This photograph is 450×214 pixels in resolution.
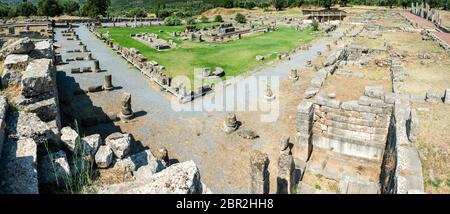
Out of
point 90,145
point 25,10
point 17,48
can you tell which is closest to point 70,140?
point 90,145

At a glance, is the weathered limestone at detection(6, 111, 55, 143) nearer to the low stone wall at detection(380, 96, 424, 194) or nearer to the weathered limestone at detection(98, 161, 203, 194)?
the weathered limestone at detection(98, 161, 203, 194)

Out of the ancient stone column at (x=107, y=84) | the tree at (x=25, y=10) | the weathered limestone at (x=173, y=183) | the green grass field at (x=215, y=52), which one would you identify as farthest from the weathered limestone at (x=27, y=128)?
the tree at (x=25, y=10)

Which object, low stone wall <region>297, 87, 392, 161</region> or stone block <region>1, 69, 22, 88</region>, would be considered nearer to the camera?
stone block <region>1, 69, 22, 88</region>

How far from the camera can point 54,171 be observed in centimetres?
695

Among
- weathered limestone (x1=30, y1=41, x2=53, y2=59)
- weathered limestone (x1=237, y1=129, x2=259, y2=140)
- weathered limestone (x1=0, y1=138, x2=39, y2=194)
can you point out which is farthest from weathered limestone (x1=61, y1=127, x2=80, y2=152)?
weathered limestone (x1=237, y1=129, x2=259, y2=140)

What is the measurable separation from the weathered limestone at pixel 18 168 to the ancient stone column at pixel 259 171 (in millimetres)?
5432

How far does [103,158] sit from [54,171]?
5.06 ft

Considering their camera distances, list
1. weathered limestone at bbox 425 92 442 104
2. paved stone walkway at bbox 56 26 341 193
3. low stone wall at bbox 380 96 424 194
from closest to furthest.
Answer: low stone wall at bbox 380 96 424 194 < paved stone walkway at bbox 56 26 341 193 < weathered limestone at bbox 425 92 442 104

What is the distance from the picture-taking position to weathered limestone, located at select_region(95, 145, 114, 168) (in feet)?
27.6

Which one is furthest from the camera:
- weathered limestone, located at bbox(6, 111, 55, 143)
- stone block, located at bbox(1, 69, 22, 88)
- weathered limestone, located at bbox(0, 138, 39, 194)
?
stone block, located at bbox(1, 69, 22, 88)

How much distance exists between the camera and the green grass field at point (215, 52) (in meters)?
29.7

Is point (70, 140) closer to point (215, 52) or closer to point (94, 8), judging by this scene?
point (215, 52)

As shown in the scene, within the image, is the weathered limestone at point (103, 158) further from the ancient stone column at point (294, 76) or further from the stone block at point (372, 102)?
the ancient stone column at point (294, 76)

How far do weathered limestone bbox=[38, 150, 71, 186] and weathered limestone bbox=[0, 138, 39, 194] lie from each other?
1.37 ft
